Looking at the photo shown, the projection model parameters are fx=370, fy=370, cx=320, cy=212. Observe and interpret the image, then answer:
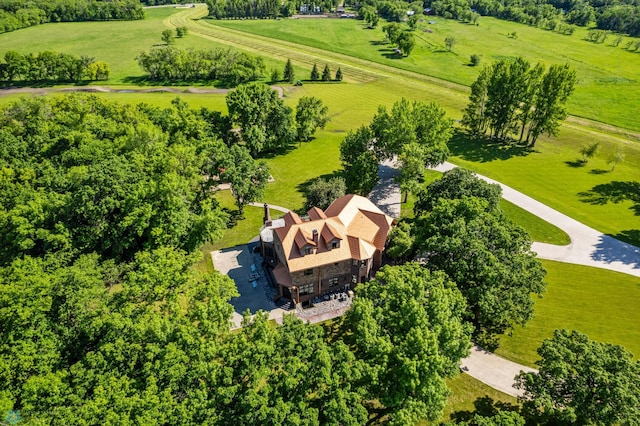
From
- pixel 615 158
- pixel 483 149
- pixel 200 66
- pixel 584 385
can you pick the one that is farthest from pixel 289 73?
pixel 584 385

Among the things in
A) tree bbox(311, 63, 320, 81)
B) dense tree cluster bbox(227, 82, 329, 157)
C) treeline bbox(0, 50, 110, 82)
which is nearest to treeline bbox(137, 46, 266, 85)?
treeline bbox(0, 50, 110, 82)

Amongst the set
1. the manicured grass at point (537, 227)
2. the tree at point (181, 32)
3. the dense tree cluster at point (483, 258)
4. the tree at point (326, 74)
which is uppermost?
the tree at point (181, 32)

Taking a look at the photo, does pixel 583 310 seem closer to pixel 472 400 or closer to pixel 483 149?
pixel 472 400

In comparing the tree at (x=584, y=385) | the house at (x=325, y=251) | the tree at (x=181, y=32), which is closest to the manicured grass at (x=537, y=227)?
the house at (x=325, y=251)

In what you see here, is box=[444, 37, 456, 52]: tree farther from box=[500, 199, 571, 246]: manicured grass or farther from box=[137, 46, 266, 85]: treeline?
box=[500, 199, 571, 246]: manicured grass

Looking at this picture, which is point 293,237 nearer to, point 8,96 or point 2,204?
point 2,204

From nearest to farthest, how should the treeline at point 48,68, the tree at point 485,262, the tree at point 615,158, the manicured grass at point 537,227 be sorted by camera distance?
1. the tree at point 485,262
2. the manicured grass at point 537,227
3. the tree at point 615,158
4. the treeline at point 48,68

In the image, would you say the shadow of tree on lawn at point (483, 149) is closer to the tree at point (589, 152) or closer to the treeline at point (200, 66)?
the tree at point (589, 152)
